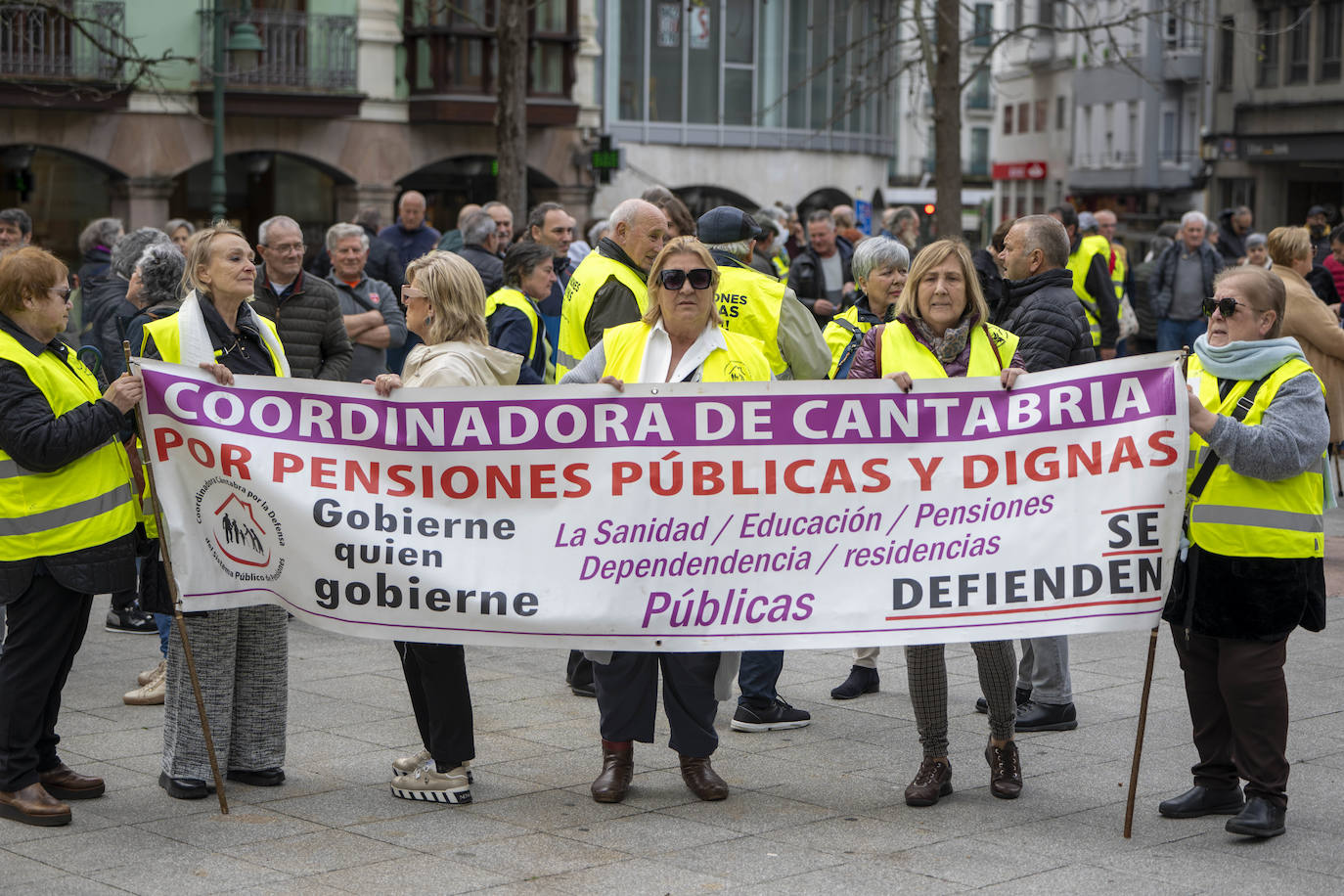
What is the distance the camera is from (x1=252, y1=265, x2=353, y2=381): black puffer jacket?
340 inches

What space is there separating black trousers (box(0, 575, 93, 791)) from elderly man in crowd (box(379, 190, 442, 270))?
31.1ft

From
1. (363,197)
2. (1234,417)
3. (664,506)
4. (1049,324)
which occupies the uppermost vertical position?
(363,197)

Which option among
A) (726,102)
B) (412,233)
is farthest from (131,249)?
(726,102)

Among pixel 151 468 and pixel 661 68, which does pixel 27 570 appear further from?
pixel 661 68

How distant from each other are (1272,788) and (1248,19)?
41867 mm

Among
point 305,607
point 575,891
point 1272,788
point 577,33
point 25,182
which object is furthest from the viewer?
point 577,33

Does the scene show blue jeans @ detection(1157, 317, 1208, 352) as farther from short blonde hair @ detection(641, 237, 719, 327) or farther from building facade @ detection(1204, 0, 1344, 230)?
building facade @ detection(1204, 0, 1344, 230)

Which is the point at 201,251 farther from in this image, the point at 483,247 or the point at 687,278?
the point at 483,247

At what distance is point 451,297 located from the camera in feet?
20.3

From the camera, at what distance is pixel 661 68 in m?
37.2

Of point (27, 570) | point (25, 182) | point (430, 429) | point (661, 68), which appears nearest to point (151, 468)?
point (27, 570)

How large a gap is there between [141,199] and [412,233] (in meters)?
15.2

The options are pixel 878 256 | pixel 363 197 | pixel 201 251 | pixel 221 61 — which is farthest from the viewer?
pixel 363 197

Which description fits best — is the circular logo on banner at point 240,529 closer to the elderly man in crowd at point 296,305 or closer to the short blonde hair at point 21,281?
the short blonde hair at point 21,281
